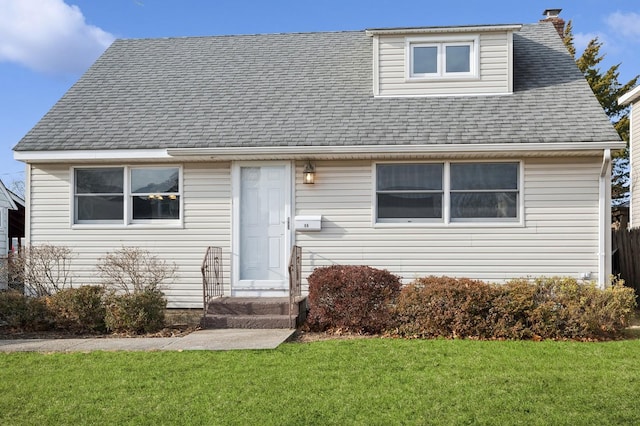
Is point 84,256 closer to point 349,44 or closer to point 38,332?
point 38,332

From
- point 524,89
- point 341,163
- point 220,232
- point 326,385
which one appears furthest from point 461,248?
point 326,385

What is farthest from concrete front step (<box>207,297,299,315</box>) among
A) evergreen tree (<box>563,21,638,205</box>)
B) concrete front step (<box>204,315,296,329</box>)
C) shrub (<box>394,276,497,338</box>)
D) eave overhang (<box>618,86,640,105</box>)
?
evergreen tree (<box>563,21,638,205</box>)

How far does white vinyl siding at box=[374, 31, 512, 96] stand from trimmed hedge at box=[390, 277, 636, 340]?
4.39m

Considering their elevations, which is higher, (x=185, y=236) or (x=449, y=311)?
(x=185, y=236)

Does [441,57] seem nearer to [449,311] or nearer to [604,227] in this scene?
[604,227]

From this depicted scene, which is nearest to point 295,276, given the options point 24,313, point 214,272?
point 214,272

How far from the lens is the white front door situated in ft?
32.7

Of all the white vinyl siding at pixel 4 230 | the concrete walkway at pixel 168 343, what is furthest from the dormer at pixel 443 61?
the white vinyl siding at pixel 4 230

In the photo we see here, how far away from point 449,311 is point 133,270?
16.1ft

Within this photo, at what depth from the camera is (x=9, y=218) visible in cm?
2253

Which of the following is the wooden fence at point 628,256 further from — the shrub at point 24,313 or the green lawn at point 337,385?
the shrub at point 24,313

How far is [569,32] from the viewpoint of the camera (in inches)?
1063

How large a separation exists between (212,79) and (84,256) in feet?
14.4

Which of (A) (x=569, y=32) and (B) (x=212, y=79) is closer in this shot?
(B) (x=212, y=79)
